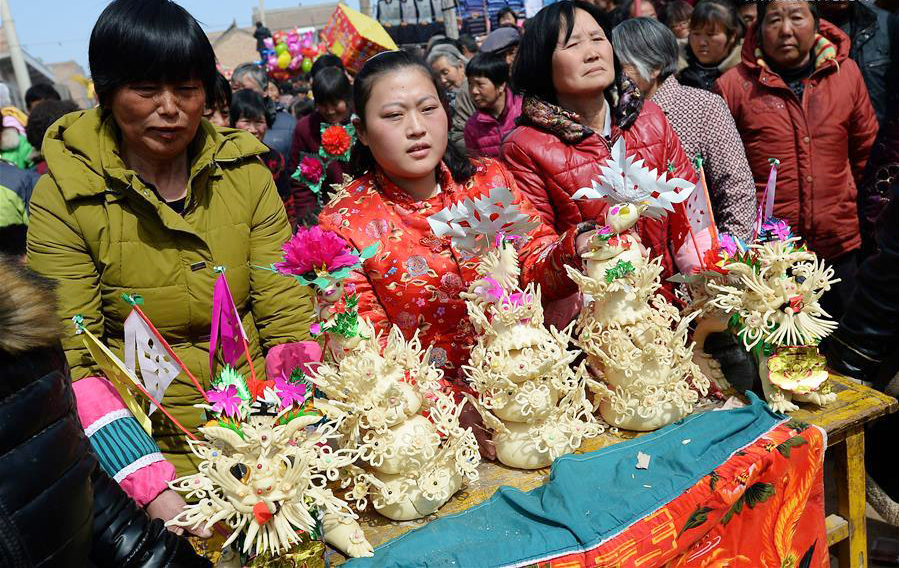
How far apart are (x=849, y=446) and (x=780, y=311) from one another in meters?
0.43

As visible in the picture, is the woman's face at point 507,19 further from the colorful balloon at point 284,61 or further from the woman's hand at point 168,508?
the woman's hand at point 168,508

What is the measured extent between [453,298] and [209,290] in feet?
1.97

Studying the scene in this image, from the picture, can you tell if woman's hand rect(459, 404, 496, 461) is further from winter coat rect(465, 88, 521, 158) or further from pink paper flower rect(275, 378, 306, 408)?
winter coat rect(465, 88, 521, 158)

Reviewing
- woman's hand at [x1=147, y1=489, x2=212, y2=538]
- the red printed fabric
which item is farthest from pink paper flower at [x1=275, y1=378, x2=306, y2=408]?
the red printed fabric

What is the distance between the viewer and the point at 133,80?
149 cm

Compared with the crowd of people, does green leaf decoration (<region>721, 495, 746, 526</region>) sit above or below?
below

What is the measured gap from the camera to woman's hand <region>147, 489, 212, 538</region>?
1374 millimetres

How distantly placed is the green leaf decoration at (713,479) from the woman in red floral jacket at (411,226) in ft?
1.79

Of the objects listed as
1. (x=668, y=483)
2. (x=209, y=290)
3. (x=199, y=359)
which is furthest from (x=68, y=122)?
(x=668, y=483)

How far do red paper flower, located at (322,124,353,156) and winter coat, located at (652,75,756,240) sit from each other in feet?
7.01

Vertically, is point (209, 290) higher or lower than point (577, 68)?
lower

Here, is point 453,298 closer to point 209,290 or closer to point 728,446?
point 209,290

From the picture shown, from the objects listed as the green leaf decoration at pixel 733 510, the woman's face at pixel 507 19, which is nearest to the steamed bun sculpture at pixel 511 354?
the green leaf decoration at pixel 733 510

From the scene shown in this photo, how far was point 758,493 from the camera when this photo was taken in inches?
63.7
